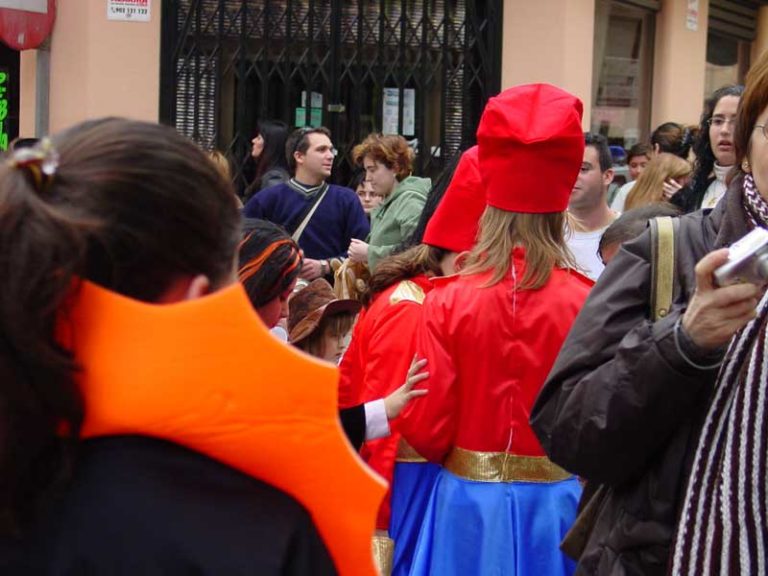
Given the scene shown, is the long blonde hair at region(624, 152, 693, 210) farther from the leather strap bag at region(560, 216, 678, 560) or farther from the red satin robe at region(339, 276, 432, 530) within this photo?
the leather strap bag at region(560, 216, 678, 560)

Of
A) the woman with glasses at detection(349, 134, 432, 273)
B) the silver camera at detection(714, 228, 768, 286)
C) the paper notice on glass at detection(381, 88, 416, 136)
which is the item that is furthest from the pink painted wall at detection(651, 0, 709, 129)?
the silver camera at detection(714, 228, 768, 286)

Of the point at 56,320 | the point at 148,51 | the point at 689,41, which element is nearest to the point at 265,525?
the point at 56,320

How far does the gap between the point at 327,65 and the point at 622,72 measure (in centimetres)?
345

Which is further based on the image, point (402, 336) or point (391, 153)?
point (391, 153)

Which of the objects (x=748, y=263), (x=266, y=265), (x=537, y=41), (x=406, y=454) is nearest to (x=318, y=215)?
(x=537, y=41)

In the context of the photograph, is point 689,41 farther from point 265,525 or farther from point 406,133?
point 265,525

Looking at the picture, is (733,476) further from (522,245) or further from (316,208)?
(316,208)

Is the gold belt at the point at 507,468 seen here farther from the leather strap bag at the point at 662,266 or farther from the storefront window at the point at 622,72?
the storefront window at the point at 622,72

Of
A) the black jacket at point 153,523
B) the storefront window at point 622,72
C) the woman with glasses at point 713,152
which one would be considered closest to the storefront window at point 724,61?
the storefront window at point 622,72

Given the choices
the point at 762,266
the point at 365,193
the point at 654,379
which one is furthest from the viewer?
the point at 365,193

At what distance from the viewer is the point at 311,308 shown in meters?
4.12

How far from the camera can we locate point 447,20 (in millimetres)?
10203

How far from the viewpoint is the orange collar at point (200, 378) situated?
4.48 ft

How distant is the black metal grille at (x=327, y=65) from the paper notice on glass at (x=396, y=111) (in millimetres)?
11
